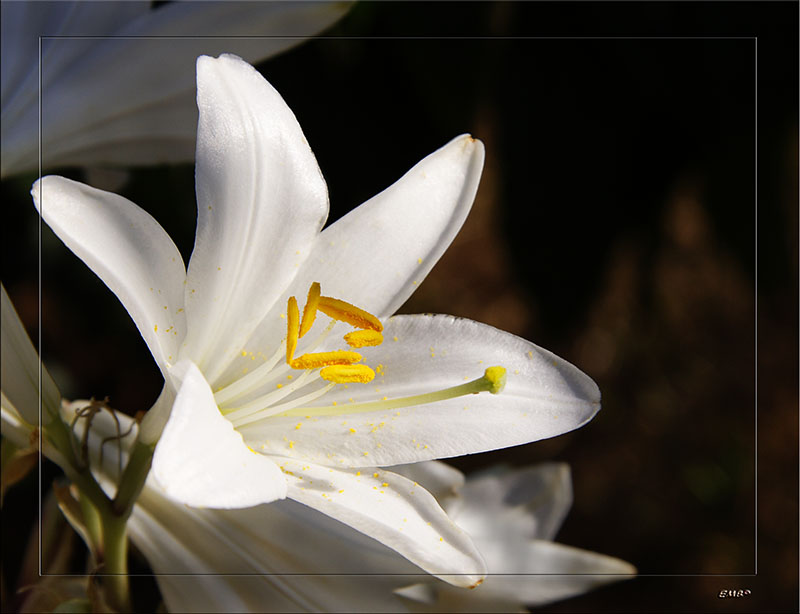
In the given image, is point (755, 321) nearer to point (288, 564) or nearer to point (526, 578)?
point (526, 578)

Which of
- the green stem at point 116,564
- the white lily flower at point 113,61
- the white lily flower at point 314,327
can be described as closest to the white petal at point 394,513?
the white lily flower at point 314,327

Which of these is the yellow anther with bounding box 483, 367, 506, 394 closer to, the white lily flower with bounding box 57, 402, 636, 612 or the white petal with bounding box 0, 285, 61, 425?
the white lily flower with bounding box 57, 402, 636, 612

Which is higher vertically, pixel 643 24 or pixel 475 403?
pixel 643 24

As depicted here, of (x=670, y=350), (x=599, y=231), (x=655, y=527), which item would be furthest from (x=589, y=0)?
(x=655, y=527)

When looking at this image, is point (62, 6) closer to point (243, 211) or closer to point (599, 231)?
point (243, 211)

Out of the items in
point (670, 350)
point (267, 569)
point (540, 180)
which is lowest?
point (267, 569)

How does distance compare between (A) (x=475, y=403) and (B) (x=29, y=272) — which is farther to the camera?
(B) (x=29, y=272)
